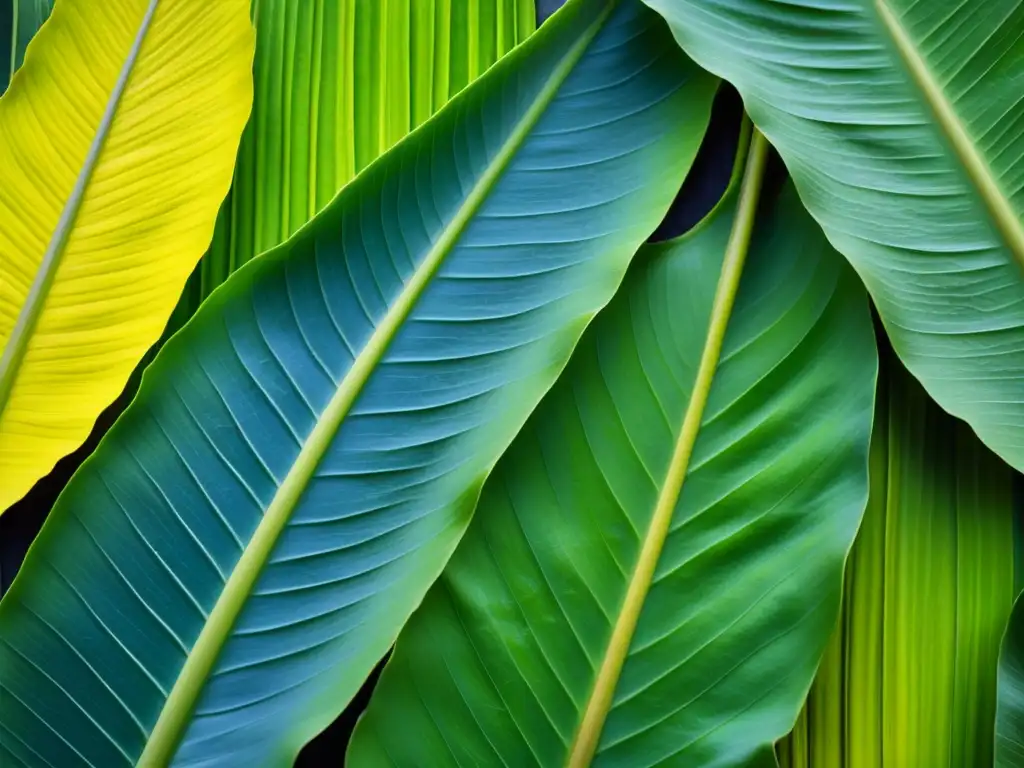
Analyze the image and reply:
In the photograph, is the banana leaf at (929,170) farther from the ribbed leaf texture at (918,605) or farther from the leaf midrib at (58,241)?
the leaf midrib at (58,241)

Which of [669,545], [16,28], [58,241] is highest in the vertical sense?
[16,28]

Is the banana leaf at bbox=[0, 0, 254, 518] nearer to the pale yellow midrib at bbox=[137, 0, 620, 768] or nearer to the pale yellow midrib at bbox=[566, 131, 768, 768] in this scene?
the pale yellow midrib at bbox=[137, 0, 620, 768]

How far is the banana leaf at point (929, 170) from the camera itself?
0.39 metres

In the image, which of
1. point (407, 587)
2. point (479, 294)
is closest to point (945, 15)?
point (479, 294)

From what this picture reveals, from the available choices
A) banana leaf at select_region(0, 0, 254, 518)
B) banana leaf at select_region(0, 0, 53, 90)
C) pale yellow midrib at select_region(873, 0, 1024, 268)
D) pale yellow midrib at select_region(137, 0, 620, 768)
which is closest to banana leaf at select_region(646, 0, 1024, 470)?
pale yellow midrib at select_region(873, 0, 1024, 268)

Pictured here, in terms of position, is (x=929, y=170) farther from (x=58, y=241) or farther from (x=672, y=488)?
(x=58, y=241)

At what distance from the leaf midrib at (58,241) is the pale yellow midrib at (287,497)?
0.58 feet

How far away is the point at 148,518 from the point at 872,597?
0.39 metres

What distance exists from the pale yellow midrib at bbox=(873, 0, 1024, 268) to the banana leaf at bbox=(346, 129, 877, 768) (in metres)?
0.07

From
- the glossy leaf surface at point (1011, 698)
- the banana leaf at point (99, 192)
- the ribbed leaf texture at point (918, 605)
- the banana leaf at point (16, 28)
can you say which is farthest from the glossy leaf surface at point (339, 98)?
the glossy leaf surface at point (1011, 698)

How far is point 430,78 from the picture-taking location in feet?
1.55

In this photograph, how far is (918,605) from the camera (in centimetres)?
42

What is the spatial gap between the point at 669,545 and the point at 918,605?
0.15 meters

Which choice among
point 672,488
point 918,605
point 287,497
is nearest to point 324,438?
point 287,497
